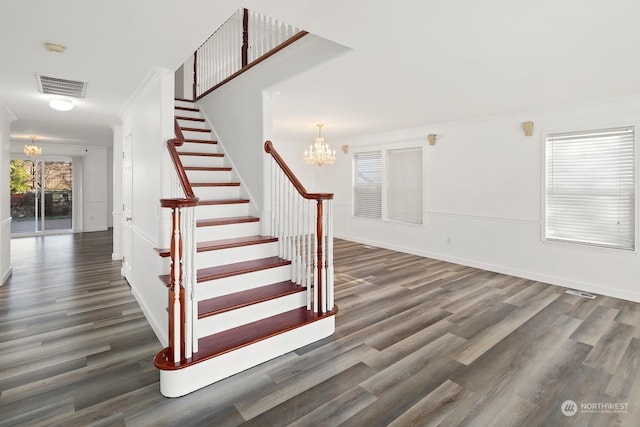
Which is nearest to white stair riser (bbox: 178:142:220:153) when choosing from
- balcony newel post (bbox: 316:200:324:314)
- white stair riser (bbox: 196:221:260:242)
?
white stair riser (bbox: 196:221:260:242)

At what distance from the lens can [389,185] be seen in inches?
278

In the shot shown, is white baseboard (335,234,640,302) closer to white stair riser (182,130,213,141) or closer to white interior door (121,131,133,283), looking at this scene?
white stair riser (182,130,213,141)

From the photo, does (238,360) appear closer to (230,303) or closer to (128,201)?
(230,303)

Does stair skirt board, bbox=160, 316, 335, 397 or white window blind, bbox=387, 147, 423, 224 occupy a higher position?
white window blind, bbox=387, 147, 423, 224

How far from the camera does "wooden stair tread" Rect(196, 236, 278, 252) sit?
3.09 meters

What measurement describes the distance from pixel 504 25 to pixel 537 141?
300cm

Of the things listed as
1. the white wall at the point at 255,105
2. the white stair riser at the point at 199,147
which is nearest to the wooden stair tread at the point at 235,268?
the white wall at the point at 255,105

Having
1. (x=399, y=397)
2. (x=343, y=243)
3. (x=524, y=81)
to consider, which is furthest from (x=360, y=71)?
(x=343, y=243)

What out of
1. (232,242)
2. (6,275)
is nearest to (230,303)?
(232,242)

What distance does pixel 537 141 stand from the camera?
470cm

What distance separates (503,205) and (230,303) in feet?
14.4

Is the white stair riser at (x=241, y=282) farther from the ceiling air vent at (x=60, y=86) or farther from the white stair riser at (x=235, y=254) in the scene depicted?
the ceiling air vent at (x=60, y=86)

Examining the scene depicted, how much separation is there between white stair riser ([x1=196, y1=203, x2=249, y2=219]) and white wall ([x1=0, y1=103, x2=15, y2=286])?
9.86ft

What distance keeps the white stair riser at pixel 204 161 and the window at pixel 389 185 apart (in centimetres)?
373
